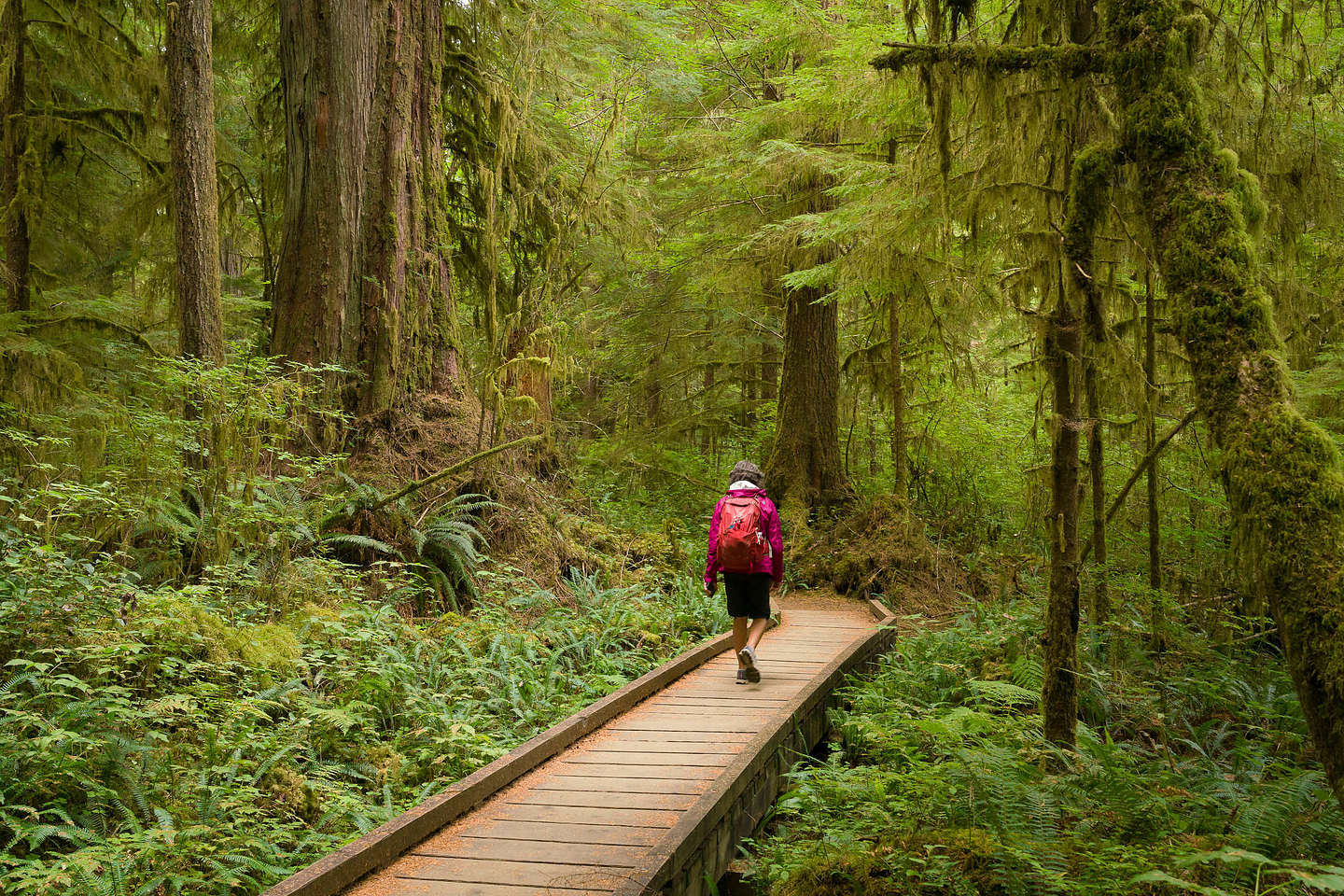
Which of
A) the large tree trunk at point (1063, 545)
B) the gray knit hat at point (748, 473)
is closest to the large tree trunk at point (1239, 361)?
the large tree trunk at point (1063, 545)

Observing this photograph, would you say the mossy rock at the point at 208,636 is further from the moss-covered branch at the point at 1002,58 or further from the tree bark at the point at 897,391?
the tree bark at the point at 897,391

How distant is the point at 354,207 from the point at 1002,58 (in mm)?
7911

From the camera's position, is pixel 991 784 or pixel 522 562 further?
pixel 522 562

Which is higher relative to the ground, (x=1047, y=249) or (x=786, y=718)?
(x=1047, y=249)

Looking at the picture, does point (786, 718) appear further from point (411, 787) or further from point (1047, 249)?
point (1047, 249)

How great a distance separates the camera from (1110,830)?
4305 mm

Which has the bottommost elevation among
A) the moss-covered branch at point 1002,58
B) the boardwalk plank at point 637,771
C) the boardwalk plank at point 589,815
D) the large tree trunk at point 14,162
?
the boardwalk plank at point 637,771

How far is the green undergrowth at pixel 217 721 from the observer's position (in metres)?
4.26

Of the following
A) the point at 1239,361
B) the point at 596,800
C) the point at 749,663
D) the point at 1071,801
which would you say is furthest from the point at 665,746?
the point at 1239,361

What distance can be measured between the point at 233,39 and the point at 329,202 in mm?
4642

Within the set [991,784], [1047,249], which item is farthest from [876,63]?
[991,784]

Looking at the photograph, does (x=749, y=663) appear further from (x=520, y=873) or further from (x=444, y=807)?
(x=520, y=873)

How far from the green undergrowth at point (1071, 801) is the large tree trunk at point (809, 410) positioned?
23.3 feet

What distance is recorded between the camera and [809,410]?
15.2 metres
